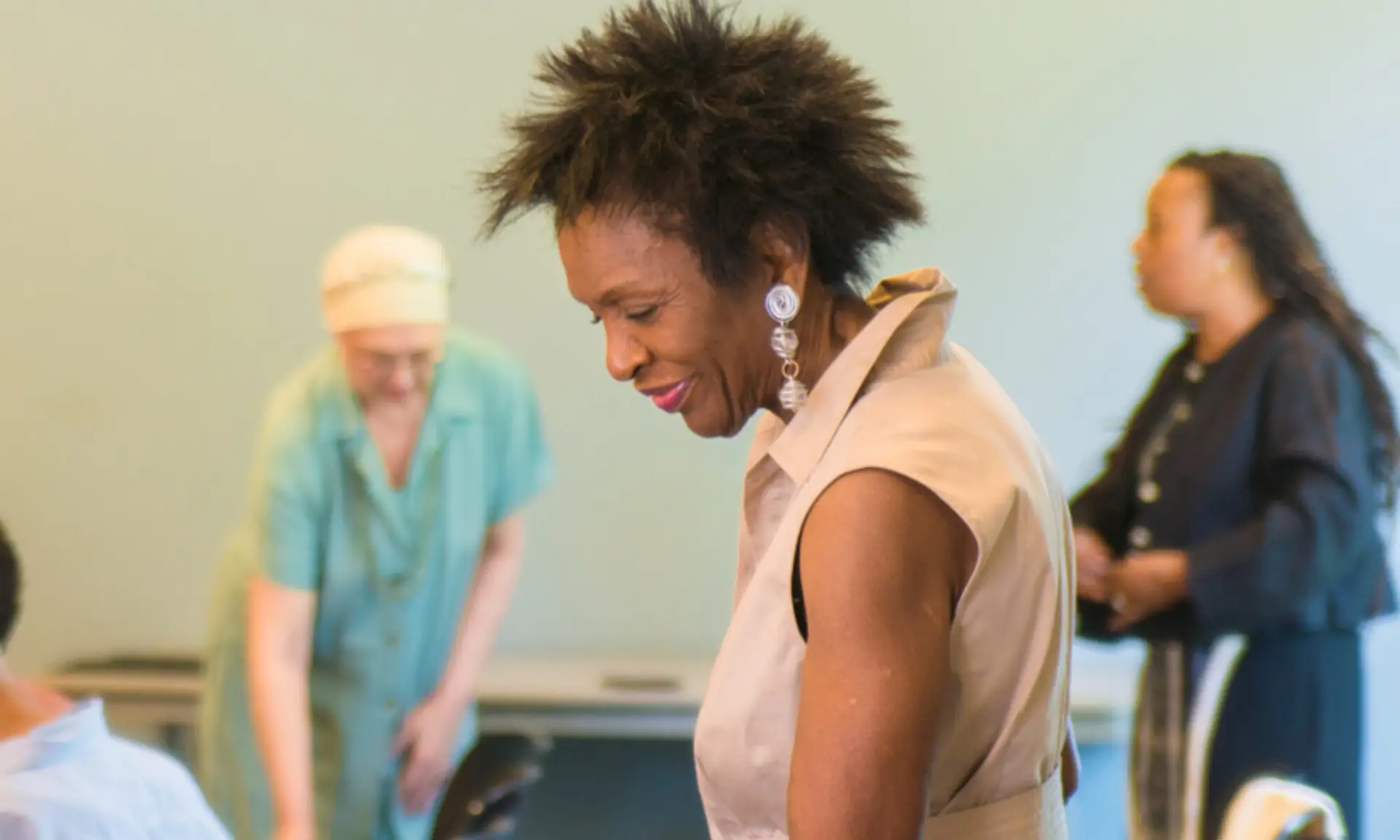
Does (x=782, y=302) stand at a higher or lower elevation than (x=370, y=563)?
higher

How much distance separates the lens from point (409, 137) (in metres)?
2.70

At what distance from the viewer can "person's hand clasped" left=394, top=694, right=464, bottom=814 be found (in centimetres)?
214

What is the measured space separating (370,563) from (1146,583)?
1.10 metres

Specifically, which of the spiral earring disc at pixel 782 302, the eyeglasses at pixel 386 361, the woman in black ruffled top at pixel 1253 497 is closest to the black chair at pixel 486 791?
the eyeglasses at pixel 386 361

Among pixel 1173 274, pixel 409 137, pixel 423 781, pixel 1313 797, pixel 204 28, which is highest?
pixel 204 28

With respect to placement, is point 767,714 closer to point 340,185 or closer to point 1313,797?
point 1313,797

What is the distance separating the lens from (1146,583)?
197 centimetres

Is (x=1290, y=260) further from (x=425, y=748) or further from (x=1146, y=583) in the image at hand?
(x=425, y=748)

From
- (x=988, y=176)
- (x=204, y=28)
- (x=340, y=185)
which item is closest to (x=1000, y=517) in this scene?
(x=988, y=176)

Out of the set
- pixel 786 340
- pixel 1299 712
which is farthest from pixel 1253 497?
pixel 786 340

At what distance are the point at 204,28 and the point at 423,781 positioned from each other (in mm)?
1468

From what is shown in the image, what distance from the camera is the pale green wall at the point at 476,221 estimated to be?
2648mm

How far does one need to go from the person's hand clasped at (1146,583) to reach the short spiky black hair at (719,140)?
113cm

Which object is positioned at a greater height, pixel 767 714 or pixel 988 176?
pixel 988 176
